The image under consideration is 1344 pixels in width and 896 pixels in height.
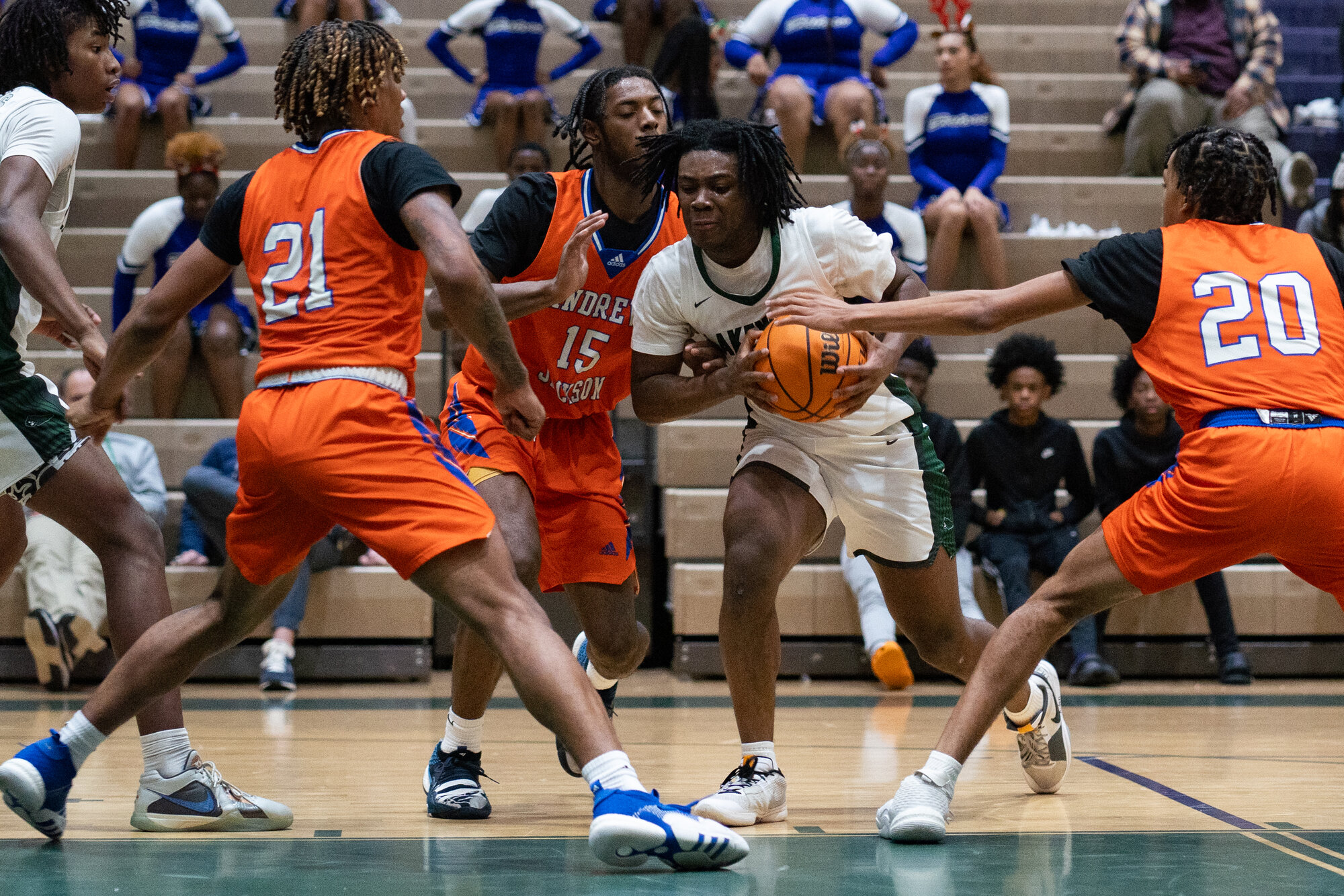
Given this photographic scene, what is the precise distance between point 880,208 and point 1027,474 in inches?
67.4

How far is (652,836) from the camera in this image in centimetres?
278

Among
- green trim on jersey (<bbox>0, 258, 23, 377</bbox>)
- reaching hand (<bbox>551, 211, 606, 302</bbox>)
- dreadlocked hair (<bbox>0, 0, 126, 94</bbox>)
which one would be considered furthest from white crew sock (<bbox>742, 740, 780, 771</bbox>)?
dreadlocked hair (<bbox>0, 0, 126, 94</bbox>)

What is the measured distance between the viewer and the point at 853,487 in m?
3.78

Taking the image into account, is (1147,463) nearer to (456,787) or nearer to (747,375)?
(747,375)

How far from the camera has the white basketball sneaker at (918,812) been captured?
3293 mm

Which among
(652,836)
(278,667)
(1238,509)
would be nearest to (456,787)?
(652,836)

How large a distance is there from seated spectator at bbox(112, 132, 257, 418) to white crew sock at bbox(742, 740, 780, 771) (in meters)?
4.68

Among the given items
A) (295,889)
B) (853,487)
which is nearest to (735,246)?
(853,487)

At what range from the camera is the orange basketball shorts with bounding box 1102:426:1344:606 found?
3203 mm

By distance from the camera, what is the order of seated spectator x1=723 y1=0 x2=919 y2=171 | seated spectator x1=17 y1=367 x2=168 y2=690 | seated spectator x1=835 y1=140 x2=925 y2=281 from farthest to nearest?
1. seated spectator x1=723 y1=0 x2=919 y2=171
2. seated spectator x1=835 y1=140 x2=925 y2=281
3. seated spectator x1=17 y1=367 x2=168 y2=690

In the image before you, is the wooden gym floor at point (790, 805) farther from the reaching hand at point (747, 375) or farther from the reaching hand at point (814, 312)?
the reaching hand at point (814, 312)

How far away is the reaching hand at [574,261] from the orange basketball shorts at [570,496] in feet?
1.84

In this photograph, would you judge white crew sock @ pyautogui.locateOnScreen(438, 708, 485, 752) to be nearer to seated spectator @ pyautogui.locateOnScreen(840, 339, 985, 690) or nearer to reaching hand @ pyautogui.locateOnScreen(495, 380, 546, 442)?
reaching hand @ pyautogui.locateOnScreen(495, 380, 546, 442)

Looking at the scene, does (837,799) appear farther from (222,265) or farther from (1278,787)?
(222,265)
